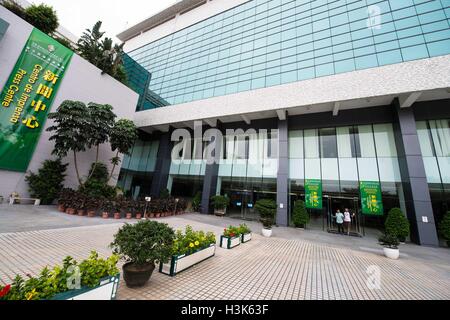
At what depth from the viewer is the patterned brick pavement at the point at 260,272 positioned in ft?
13.4

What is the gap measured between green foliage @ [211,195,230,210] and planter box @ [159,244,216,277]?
11.5m

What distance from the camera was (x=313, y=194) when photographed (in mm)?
14797

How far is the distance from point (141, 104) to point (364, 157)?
87.2 feet

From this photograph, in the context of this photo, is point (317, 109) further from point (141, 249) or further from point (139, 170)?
point (139, 170)

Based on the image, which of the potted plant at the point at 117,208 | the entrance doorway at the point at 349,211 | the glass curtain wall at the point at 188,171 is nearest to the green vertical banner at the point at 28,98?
the potted plant at the point at 117,208

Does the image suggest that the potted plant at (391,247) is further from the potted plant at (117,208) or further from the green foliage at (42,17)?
the green foliage at (42,17)

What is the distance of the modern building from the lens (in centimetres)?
1243

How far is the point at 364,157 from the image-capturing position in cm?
1416

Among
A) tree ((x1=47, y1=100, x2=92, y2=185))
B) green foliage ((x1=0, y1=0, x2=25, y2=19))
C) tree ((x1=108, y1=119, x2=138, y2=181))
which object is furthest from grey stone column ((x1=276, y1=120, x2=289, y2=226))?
green foliage ((x1=0, y1=0, x2=25, y2=19))

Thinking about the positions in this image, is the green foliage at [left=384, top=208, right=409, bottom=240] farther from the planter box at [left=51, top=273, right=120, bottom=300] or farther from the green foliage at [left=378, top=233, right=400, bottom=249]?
the planter box at [left=51, top=273, right=120, bottom=300]

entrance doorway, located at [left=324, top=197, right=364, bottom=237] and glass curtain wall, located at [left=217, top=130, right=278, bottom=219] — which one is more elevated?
glass curtain wall, located at [left=217, top=130, right=278, bottom=219]

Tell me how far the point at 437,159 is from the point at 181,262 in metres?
17.3
